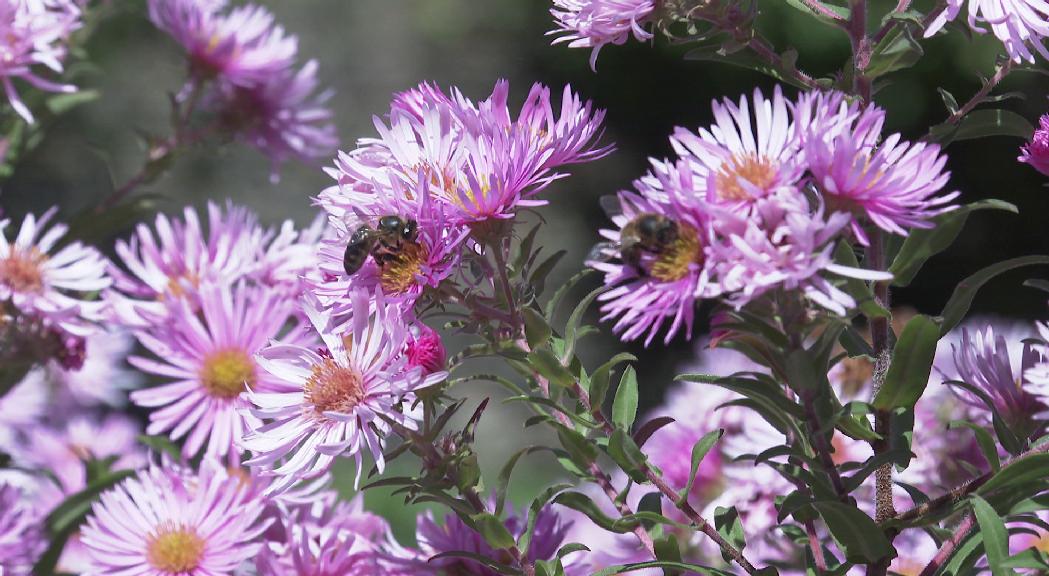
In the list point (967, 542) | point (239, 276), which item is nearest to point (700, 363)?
point (239, 276)

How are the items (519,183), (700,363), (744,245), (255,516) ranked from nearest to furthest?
(744,245) → (519,183) → (255,516) → (700,363)

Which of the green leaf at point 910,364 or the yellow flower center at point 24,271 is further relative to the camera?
the yellow flower center at point 24,271

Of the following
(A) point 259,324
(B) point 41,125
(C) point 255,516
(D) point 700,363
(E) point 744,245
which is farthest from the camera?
(D) point 700,363

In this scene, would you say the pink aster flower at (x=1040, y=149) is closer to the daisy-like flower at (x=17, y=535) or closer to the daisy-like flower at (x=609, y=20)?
the daisy-like flower at (x=609, y=20)

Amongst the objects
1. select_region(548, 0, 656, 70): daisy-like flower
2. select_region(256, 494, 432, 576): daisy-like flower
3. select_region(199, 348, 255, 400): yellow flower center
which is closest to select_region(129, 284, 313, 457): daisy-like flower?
select_region(199, 348, 255, 400): yellow flower center

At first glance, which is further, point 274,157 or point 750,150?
point 274,157

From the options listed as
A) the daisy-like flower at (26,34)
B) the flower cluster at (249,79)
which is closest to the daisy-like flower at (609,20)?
the daisy-like flower at (26,34)

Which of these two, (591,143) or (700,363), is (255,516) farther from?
(700,363)

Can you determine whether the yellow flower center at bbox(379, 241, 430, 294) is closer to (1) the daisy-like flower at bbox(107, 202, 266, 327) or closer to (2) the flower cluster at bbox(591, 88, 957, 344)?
(2) the flower cluster at bbox(591, 88, 957, 344)
